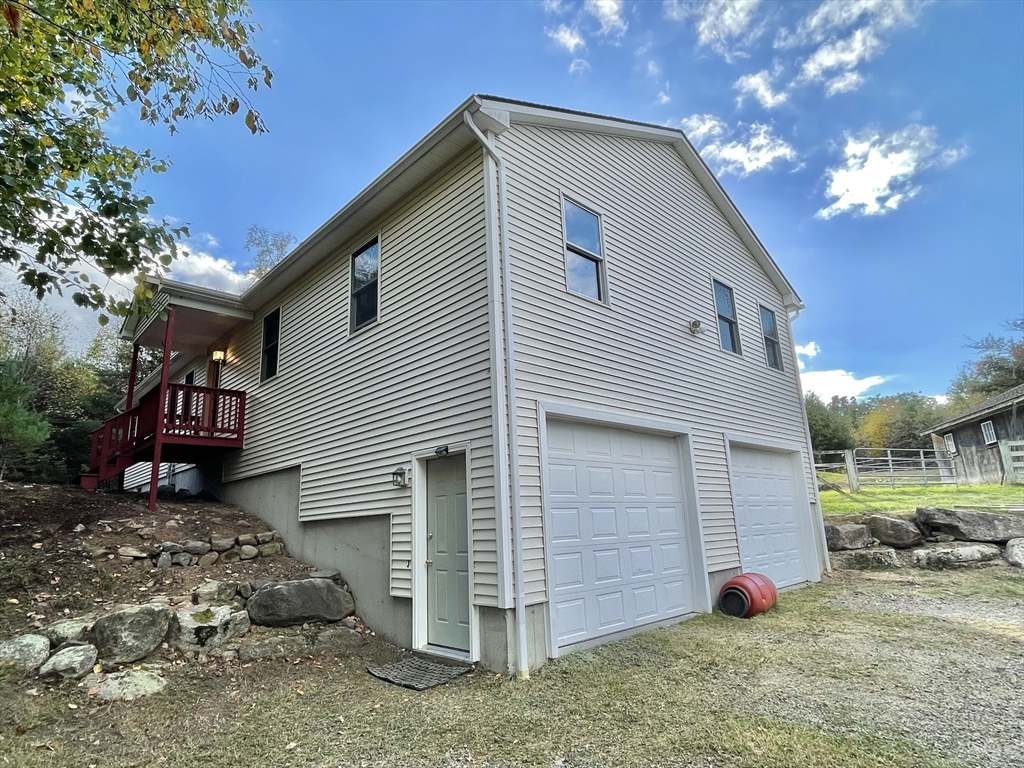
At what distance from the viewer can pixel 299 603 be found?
614 cm

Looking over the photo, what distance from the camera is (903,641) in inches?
218

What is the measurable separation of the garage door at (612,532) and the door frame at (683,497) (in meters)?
0.06

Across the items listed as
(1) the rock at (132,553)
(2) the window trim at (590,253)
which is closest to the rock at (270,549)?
A: (1) the rock at (132,553)

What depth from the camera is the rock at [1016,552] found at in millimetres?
9539

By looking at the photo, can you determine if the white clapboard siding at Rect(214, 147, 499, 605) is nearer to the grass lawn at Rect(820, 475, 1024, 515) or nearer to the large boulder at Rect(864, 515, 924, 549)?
the large boulder at Rect(864, 515, 924, 549)

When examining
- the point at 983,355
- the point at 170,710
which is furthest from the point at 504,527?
the point at 983,355

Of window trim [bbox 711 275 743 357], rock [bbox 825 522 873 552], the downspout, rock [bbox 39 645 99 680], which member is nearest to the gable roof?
rock [bbox 825 522 873 552]

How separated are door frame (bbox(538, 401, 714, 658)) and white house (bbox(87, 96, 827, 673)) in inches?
1.3

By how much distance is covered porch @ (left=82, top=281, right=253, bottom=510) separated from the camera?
927cm

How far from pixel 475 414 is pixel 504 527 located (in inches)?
46.2

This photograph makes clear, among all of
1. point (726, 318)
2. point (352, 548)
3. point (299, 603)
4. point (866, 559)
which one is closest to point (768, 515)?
point (866, 559)

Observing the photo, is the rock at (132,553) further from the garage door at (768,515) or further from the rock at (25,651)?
the garage door at (768,515)

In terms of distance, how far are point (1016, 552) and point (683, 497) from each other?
7.26m

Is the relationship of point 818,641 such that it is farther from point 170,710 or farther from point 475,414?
point 170,710
